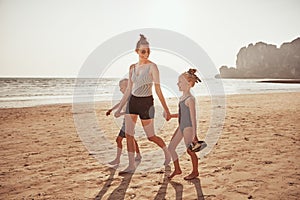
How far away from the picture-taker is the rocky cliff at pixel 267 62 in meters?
139

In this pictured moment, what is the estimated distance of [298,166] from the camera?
484cm

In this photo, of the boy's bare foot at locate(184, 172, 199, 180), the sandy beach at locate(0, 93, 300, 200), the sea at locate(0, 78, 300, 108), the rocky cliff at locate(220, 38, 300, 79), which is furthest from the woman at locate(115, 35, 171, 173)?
the rocky cliff at locate(220, 38, 300, 79)

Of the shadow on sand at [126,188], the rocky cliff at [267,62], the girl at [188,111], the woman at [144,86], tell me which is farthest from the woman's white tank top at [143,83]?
the rocky cliff at [267,62]

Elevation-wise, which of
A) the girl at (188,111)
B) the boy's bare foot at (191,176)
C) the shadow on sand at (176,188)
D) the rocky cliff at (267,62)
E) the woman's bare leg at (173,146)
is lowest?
the shadow on sand at (176,188)

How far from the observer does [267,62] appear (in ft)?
519

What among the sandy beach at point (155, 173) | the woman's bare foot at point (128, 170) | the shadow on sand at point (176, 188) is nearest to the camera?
the shadow on sand at point (176, 188)

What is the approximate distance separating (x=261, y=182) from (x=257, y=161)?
3.79 feet

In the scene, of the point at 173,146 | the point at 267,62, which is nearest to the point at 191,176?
the point at 173,146

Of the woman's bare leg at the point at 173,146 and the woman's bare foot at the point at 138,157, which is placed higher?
the woman's bare leg at the point at 173,146

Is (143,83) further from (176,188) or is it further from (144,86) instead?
(176,188)

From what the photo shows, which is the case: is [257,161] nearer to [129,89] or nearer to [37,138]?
[129,89]

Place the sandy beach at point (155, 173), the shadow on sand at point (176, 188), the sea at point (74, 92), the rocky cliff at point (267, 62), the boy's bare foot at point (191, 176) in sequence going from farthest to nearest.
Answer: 1. the rocky cliff at point (267, 62)
2. the sea at point (74, 92)
3. the boy's bare foot at point (191, 176)
4. the sandy beach at point (155, 173)
5. the shadow on sand at point (176, 188)

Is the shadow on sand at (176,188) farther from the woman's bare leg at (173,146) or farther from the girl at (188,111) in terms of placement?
the girl at (188,111)

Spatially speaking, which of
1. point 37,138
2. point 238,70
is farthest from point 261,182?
point 238,70
